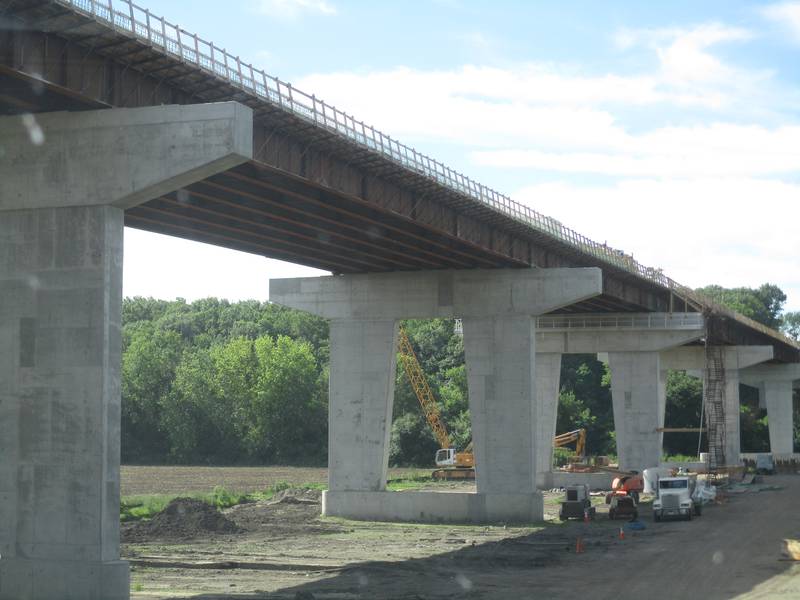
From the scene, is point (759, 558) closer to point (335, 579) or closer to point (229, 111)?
point (335, 579)

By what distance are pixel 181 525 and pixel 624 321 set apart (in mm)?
38663

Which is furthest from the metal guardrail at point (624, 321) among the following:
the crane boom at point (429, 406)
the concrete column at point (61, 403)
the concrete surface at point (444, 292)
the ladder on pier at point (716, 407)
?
the concrete column at point (61, 403)

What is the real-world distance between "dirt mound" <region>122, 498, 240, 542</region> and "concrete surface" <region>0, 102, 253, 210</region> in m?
20.4

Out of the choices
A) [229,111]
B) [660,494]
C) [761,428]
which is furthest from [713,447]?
[229,111]

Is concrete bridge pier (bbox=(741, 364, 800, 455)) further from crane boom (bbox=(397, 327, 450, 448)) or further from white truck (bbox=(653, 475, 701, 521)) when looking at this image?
white truck (bbox=(653, 475, 701, 521))

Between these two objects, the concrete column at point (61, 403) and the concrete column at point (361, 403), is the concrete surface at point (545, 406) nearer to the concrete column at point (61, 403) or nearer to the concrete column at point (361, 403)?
the concrete column at point (361, 403)

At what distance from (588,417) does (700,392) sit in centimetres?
1242

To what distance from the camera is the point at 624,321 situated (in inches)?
3029

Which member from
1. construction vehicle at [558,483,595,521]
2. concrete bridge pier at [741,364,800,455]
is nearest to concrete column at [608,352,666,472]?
construction vehicle at [558,483,595,521]

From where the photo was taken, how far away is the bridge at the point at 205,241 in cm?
2661

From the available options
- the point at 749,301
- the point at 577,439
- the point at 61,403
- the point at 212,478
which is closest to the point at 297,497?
the point at 212,478

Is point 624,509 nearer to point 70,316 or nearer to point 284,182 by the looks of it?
point 284,182

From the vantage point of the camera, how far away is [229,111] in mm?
27547

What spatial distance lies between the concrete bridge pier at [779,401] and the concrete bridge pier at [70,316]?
99.9 m
